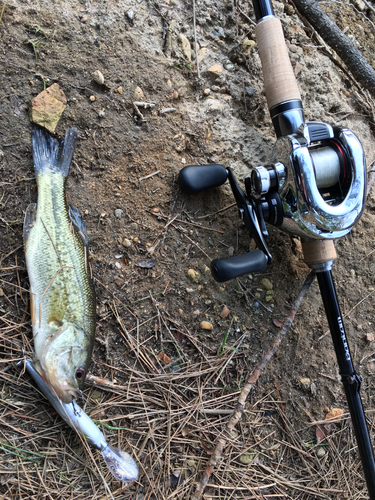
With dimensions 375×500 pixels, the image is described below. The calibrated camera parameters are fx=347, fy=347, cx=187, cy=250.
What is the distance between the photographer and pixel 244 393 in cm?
211

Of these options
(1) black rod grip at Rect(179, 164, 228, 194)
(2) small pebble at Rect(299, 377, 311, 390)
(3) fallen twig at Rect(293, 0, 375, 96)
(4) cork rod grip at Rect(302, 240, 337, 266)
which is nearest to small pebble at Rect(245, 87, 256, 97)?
(1) black rod grip at Rect(179, 164, 228, 194)

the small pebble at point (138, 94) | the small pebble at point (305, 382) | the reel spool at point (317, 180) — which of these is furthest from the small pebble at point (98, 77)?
the small pebble at point (305, 382)

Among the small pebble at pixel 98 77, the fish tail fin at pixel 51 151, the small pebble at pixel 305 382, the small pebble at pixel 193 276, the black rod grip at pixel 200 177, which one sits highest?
the small pebble at pixel 98 77

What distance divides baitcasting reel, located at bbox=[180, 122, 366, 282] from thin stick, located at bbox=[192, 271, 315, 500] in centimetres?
49

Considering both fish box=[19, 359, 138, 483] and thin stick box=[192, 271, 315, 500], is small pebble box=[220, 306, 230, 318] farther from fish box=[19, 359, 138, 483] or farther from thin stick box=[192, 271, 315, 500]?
fish box=[19, 359, 138, 483]

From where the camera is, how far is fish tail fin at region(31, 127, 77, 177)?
6.82ft

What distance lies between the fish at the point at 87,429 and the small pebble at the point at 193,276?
3.27 feet

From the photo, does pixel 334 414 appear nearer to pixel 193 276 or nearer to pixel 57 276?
pixel 193 276

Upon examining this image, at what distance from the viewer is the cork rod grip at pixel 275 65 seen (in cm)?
212

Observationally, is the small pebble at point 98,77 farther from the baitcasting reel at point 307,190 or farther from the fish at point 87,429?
the fish at point 87,429

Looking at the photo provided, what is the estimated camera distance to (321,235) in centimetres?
181

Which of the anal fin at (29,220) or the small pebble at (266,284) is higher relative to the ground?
the anal fin at (29,220)

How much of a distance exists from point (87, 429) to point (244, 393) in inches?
36.5

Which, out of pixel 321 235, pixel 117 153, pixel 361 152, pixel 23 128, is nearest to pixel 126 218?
pixel 117 153
